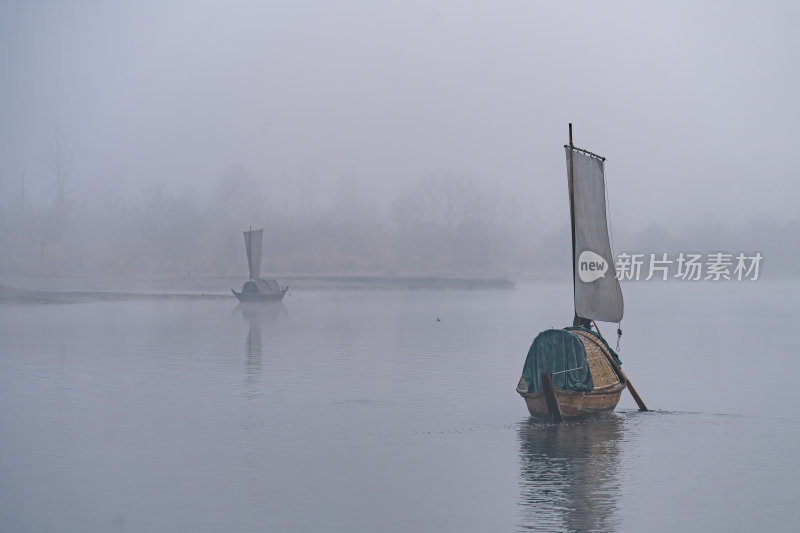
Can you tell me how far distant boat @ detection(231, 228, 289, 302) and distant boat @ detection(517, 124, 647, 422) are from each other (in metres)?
101

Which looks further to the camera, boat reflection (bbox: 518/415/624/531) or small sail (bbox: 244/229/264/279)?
small sail (bbox: 244/229/264/279)

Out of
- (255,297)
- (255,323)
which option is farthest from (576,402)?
(255,297)

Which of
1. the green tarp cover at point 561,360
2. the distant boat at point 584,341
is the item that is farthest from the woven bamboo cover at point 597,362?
the green tarp cover at point 561,360

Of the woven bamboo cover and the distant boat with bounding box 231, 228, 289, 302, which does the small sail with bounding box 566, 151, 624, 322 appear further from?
the distant boat with bounding box 231, 228, 289, 302

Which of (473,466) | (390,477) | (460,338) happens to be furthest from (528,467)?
(460,338)

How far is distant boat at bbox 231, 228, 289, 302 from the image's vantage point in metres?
136

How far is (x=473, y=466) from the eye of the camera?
26.7m

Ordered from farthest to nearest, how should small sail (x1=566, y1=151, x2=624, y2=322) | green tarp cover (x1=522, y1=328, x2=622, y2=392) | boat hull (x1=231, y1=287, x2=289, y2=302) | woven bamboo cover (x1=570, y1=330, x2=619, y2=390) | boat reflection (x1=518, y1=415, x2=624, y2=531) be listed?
boat hull (x1=231, y1=287, x2=289, y2=302) < small sail (x1=566, y1=151, x2=624, y2=322) < woven bamboo cover (x1=570, y1=330, x2=619, y2=390) < green tarp cover (x1=522, y1=328, x2=622, y2=392) < boat reflection (x1=518, y1=415, x2=624, y2=531)

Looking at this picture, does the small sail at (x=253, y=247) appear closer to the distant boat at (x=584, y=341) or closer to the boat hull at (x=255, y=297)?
the boat hull at (x=255, y=297)

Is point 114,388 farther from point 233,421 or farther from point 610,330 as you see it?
point 610,330

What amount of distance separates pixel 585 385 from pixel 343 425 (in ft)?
26.5

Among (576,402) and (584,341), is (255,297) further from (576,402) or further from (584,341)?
(576,402)

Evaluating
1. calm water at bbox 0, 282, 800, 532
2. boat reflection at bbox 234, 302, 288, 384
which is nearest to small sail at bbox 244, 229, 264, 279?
boat reflection at bbox 234, 302, 288, 384

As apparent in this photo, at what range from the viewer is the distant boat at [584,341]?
105 feet
